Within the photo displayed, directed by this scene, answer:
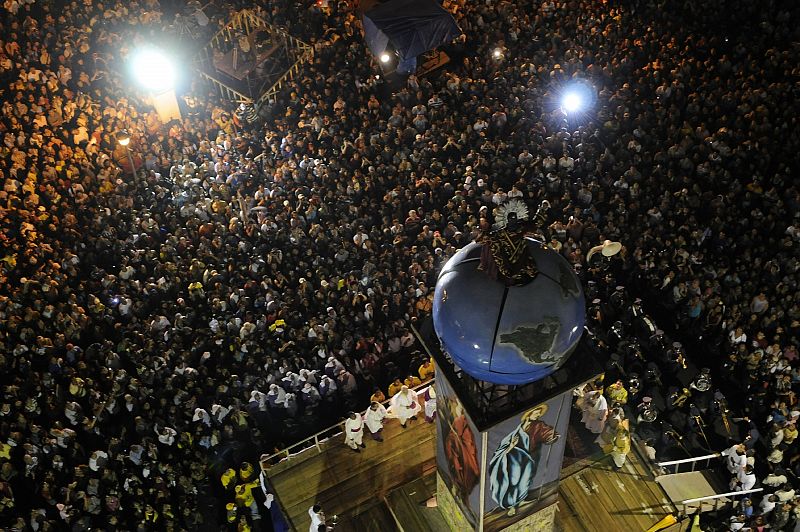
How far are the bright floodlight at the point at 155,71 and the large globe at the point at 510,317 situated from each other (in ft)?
61.9

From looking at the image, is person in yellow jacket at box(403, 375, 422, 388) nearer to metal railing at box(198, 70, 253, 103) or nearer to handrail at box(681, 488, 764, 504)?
handrail at box(681, 488, 764, 504)

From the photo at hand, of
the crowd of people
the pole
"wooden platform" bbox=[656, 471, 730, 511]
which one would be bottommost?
"wooden platform" bbox=[656, 471, 730, 511]

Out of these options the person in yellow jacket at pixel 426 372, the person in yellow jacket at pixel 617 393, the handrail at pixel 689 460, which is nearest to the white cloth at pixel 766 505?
the handrail at pixel 689 460

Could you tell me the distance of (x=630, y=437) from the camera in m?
16.8

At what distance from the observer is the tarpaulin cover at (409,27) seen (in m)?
27.0

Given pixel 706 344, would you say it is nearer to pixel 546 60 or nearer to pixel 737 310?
pixel 737 310

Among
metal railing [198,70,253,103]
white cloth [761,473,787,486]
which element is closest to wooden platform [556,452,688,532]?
white cloth [761,473,787,486]

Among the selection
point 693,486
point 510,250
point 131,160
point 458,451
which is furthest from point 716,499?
point 131,160

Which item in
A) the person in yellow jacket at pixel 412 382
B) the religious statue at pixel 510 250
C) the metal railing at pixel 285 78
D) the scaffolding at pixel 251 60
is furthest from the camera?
the scaffolding at pixel 251 60

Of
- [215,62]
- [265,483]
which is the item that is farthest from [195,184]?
[265,483]

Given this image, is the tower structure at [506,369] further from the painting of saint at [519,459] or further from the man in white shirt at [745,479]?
the man in white shirt at [745,479]

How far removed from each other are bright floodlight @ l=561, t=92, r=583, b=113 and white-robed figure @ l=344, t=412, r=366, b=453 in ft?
45.4

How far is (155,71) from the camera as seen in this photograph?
2588 cm

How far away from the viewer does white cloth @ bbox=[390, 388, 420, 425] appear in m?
17.1
